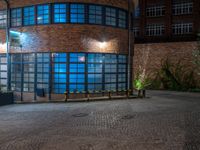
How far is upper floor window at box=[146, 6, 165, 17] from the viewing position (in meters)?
38.4

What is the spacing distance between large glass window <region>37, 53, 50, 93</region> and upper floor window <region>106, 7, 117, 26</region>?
5.79 metres

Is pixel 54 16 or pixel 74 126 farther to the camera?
pixel 54 16

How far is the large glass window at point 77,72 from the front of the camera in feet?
65.2

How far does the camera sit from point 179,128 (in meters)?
11.4

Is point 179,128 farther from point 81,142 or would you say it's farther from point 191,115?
point 81,142

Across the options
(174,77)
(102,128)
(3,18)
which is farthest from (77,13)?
(174,77)

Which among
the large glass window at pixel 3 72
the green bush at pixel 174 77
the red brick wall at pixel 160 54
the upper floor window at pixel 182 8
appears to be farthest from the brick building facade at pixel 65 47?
the upper floor window at pixel 182 8

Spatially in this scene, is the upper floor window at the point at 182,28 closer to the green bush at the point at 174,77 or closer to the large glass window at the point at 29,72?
the green bush at the point at 174,77

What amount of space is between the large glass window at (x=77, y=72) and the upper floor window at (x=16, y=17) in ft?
19.2

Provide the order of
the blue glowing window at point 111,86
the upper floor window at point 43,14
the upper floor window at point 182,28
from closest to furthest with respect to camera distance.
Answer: the upper floor window at point 43,14 < the blue glowing window at point 111,86 < the upper floor window at point 182,28

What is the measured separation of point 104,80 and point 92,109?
17.0 ft

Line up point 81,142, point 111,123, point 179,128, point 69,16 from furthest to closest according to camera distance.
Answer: point 69,16 → point 111,123 → point 179,128 → point 81,142

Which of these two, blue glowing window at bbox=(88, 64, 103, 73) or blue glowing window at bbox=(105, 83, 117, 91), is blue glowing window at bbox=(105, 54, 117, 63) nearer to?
blue glowing window at bbox=(88, 64, 103, 73)

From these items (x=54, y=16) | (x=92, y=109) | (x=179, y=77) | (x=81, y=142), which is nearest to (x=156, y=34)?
(x=179, y=77)
